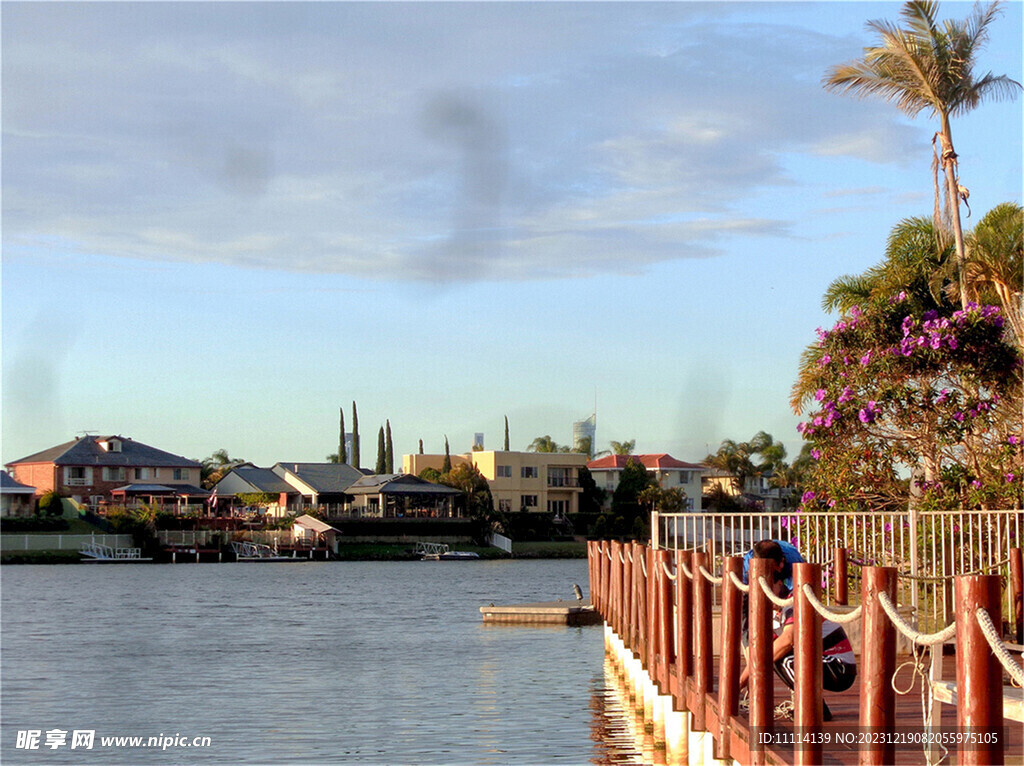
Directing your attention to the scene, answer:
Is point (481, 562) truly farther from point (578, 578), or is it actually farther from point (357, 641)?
point (357, 641)

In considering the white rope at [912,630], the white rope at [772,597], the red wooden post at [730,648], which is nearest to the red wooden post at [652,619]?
the red wooden post at [730,648]

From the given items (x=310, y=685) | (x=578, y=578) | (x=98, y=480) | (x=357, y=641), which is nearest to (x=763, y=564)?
(x=310, y=685)

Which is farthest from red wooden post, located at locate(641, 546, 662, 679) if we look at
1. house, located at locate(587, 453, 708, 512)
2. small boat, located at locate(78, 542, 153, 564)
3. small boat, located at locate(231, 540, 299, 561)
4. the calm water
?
house, located at locate(587, 453, 708, 512)

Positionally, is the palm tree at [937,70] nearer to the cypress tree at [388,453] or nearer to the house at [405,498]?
the house at [405,498]

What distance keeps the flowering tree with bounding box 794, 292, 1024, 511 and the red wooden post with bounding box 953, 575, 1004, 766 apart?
48.6 feet

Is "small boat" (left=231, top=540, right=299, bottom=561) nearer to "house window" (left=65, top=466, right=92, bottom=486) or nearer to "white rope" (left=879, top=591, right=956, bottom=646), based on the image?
"house window" (left=65, top=466, right=92, bottom=486)

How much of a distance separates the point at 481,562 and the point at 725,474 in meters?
38.6

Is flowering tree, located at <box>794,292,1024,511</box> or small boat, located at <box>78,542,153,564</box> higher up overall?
flowering tree, located at <box>794,292,1024,511</box>

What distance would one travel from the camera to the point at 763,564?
7.85m

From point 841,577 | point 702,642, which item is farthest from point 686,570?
point 841,577

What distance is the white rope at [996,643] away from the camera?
4457 mm

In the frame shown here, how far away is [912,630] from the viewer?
17.5 feet

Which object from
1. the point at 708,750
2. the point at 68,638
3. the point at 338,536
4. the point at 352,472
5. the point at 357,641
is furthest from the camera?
the point at 352,472

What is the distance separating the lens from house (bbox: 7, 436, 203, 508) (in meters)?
96.0
